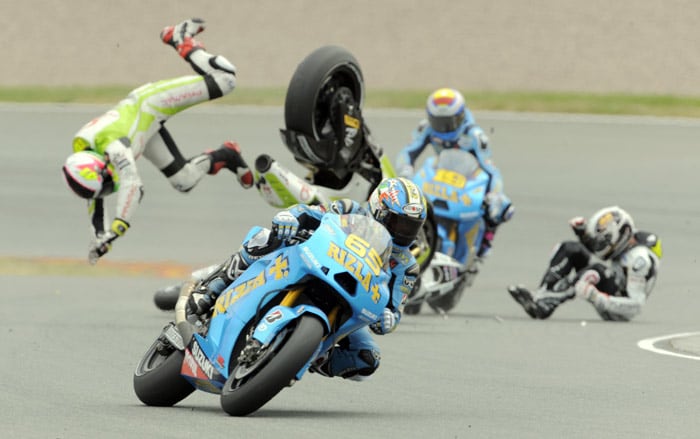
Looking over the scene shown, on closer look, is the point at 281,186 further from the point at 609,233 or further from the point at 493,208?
the point at 609,233

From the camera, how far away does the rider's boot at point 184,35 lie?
15.1 m

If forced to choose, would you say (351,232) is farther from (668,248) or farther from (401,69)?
(401,69)

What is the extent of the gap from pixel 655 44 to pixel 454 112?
49.5ft

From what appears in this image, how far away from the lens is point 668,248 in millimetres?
21344

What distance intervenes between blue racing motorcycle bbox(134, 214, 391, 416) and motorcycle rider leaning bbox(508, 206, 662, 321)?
23.7 feet

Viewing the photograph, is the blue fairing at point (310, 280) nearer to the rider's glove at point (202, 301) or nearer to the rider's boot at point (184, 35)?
the rider's glove at point (202, 301)

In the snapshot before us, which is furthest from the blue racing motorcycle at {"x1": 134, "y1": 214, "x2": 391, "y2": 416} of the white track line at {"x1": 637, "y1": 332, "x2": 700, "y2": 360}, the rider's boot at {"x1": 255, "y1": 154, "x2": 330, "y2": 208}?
the rider's boot at {"x1": 255, "y1": 154, "x2": 330, "y2": 208}

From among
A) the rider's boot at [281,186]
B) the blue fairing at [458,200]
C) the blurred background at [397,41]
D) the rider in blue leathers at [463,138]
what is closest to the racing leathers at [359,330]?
the rider's boot at [281,186]

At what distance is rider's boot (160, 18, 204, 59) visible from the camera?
15086 millimetres

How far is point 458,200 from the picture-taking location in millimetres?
16484

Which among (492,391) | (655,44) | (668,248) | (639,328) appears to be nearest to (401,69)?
(655,44)

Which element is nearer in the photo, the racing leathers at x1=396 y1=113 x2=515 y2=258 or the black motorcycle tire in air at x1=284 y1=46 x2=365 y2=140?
the black motorcycle tire in air at x1=284 y1=46 x2=365 y2=140

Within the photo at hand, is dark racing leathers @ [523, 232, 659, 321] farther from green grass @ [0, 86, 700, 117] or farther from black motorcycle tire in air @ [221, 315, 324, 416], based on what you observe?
green grass @ [0, 86, 700, 117]

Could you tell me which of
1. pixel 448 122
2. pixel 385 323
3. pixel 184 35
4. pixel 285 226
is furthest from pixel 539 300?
pixel 285 226
